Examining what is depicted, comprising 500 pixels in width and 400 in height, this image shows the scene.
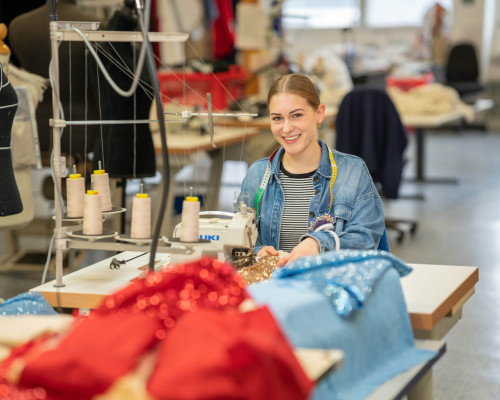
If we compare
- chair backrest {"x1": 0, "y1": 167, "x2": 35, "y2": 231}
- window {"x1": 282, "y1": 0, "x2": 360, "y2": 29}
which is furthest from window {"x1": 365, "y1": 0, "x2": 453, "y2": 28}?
chair backrest {"x1": 0, "y1": 167, "x2": 35, "y2": 231}

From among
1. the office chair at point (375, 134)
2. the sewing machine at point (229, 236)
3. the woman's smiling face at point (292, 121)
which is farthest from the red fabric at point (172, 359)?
the office chair at point (375, 134)

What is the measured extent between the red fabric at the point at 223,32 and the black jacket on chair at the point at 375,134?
3.35m

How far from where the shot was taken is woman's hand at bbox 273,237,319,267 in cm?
208

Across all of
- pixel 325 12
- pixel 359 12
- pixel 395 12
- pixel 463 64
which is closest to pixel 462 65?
pixel 463 64

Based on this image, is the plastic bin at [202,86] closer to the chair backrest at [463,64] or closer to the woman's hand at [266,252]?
the woman's hand at [266,252]

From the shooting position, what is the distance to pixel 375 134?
5070mm

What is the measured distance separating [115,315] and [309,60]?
19.7 feet

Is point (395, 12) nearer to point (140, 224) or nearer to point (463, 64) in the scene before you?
point (463, 64)

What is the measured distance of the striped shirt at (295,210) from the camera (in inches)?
94.9

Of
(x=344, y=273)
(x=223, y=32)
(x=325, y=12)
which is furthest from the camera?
(x=325, y=12)

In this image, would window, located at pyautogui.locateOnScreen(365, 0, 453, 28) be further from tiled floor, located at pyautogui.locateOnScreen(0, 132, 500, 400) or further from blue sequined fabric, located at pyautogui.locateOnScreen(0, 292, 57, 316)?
blue sequined fabric, located at pyautogui.locateOnScreen(0, 292, 57, 316)

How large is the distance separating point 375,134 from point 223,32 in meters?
3.55

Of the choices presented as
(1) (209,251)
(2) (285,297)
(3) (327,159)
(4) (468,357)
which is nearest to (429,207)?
(4) (468,357)

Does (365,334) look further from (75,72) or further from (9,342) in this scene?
(75,72)
